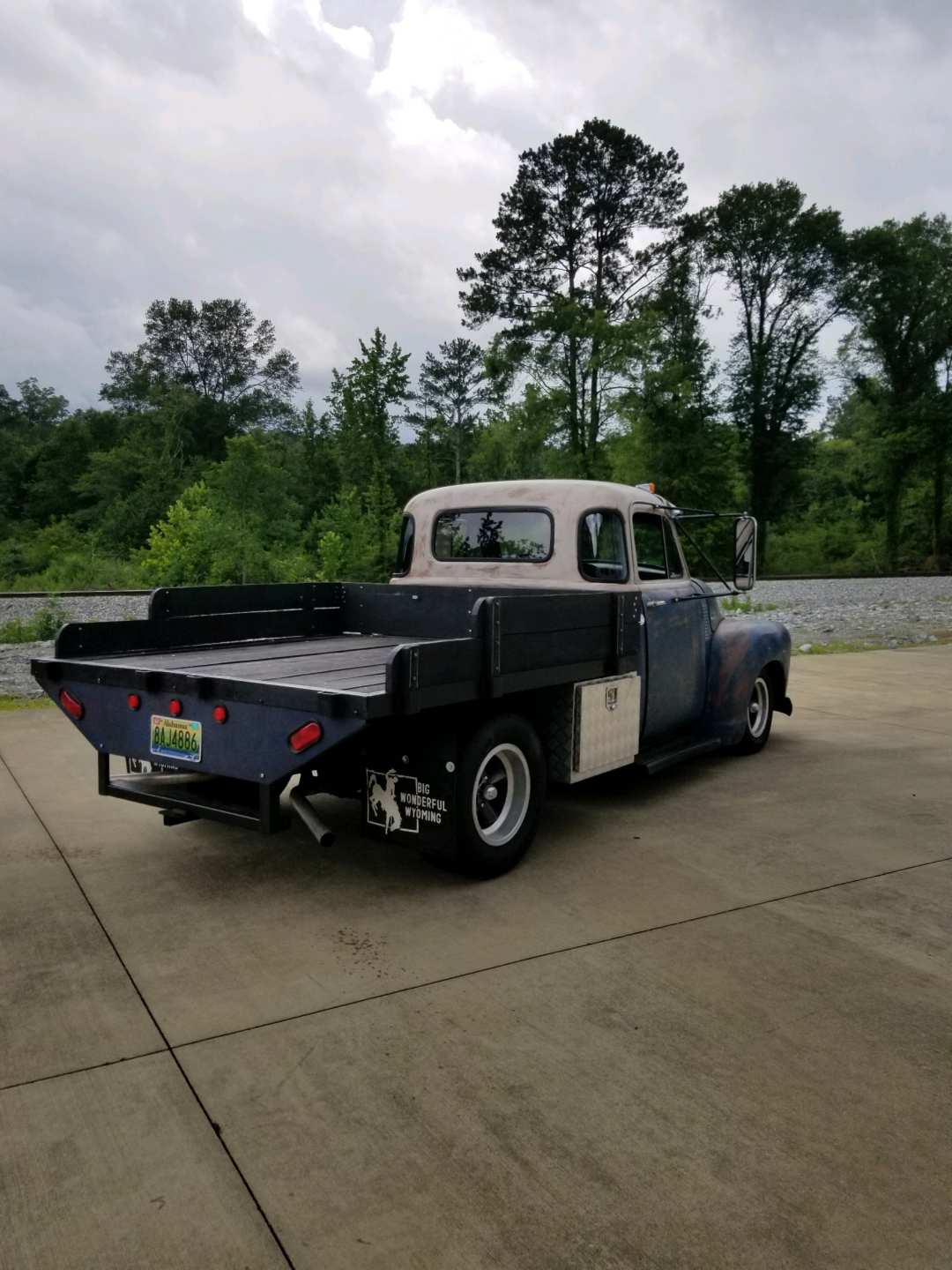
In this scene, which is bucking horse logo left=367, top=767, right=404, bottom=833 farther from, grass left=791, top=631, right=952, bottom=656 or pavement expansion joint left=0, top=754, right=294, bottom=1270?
grass left=791, top=631, right=952, bottom=656

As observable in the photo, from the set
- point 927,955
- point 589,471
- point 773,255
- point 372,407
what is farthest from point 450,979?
point 773,255

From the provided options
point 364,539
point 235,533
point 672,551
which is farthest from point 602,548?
point 235,533

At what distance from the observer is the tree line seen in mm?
31578

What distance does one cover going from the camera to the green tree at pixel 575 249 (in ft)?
124

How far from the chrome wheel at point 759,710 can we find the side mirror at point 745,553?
0.90m

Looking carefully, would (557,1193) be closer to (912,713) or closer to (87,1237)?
(87,1237)

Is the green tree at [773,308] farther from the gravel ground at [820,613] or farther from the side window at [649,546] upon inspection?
the side window at [649,546]

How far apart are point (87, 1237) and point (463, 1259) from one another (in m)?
0.86

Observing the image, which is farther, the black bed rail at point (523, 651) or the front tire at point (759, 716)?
the front tire at point (759, 716)

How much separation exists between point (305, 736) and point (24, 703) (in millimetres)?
6387

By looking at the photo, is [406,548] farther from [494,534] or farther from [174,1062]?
[174,1062]

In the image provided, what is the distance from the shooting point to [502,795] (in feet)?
15.6

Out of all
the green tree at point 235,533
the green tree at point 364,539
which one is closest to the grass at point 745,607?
the green tree at point 364,539

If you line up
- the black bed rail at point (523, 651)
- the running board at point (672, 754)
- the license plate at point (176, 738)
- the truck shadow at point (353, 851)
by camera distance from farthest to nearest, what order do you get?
the running board at point (672, 754), the truck shadow at point (353, 851), the license plate at point (176, 738), the black bed rail at point (523, 651)
